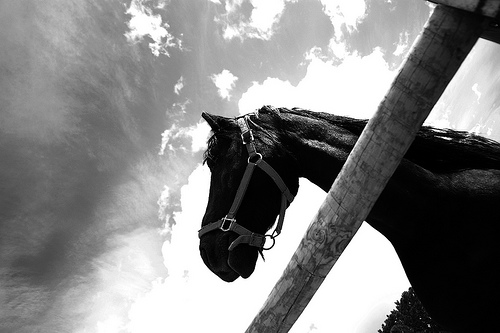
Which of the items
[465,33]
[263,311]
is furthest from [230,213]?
[465,33]

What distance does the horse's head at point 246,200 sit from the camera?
3004 millimetres

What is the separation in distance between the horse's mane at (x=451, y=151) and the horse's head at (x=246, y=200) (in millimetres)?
855

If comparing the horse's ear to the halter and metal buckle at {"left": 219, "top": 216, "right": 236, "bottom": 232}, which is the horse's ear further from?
metal buckle at {"left": 219, "top": 216, "right": 236, "bottom": 232}

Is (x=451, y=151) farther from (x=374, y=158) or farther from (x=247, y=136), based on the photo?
(x=247, y=136)

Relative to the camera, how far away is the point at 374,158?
1746mm

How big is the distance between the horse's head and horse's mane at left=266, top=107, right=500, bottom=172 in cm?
86

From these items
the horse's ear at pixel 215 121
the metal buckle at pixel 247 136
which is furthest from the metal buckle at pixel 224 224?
the horse's ear at pixel 215 121

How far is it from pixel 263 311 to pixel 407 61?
5.52ft

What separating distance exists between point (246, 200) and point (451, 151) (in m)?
1.90

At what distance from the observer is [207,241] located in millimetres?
3104

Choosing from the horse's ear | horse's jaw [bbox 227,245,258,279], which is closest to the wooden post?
horse's jaw [bbox 227,245,258,279]

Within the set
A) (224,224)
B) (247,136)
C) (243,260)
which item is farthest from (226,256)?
(247,136)

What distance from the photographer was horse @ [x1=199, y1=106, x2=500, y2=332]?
2.31 m

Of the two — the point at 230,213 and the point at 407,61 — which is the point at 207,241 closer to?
the point at 230,213
